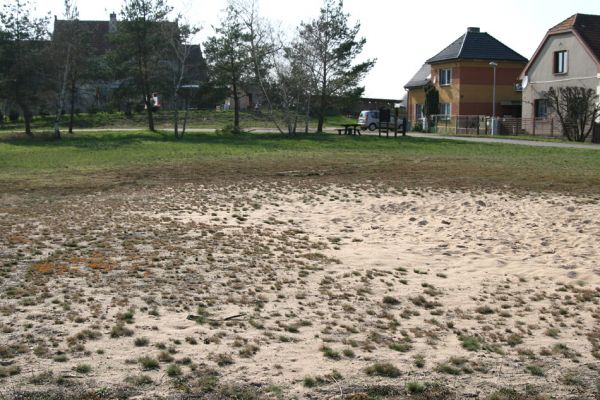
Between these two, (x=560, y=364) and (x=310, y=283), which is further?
(x=310, y=283)

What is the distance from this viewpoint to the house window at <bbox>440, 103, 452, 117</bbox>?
58041 millimetres

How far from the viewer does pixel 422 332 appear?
7188mm

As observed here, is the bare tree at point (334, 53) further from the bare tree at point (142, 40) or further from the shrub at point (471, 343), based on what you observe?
the shrub at point (471, 343)

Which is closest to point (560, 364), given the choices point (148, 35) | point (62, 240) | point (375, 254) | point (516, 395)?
point (516, 395)

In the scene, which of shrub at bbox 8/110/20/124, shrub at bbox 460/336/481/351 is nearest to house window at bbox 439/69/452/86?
shrub at bbox 8/110/20/124

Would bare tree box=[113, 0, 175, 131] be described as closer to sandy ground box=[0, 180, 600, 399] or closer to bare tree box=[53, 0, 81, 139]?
bare tree box=[53, 0, 81, 139]

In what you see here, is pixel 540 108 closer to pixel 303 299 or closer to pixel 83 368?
pixel 303 299

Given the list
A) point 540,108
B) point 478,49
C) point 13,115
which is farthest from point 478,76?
point 13,115

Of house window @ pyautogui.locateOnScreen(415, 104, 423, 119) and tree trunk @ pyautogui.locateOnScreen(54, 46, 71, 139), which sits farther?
house window @ pyautogui.locateOnScreen(415, 104, 423, 119)

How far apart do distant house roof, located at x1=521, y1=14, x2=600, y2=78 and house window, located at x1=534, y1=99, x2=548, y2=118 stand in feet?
10.3

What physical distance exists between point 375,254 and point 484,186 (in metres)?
7.28

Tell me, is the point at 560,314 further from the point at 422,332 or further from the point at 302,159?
the point at 302,159

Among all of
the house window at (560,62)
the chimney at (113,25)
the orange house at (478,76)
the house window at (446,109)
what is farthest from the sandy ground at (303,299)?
the house window at (446,109)

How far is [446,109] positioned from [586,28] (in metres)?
15.2
